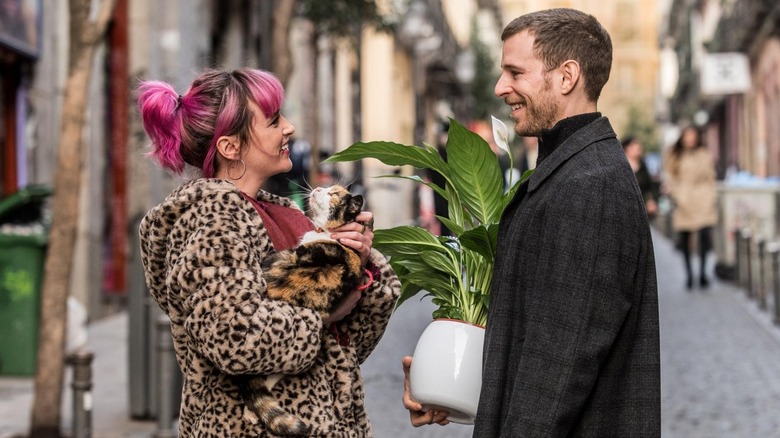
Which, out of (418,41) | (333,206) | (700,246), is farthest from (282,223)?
(418,41)

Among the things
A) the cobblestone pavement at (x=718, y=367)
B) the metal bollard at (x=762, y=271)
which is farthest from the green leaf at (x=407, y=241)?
the metal bollard at (x=762, y=271)

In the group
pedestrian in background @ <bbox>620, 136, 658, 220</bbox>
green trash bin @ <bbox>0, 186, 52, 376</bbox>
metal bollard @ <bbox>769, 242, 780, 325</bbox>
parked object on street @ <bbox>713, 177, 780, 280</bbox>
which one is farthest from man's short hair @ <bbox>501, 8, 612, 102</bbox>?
parked object on street @ <bbox>713, 177, 780, 280</bbox>

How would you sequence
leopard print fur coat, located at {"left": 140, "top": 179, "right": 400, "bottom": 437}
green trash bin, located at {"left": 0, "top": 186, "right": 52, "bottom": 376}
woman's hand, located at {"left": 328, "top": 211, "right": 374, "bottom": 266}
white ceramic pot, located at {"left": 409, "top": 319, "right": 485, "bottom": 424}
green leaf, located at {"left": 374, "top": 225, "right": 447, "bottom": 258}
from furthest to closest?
green trash bin, located at {"left": 0, "top": 186, "right": 52, "bottom": 376}
green leaf, located at {"left": 374, "top": 225, "right": 447, "bottom": 258}
white ceramic pot, located at {"left": 409, "top": 319, "right": 485, "bottom": 424}
woman's hand, located at {"left": 328, "top": 211, "right": 374, "bottom": 266}
leopard print fur coat, located at {"left": 140, "top": 179, "right": 400, "bottom": 437}

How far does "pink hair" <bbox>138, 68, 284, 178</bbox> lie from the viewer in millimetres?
2789

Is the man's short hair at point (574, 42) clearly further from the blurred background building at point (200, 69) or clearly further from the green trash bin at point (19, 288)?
the green trash bin at point (19, 288)

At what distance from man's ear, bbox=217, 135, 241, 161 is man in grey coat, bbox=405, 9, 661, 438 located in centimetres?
62

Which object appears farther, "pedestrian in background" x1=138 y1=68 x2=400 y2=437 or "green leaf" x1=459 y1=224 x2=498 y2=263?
"green leaf" x1=459 y1=224 x2=498 y2=263

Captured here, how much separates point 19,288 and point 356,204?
6803 millimetres

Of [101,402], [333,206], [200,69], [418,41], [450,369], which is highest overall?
[418,41]

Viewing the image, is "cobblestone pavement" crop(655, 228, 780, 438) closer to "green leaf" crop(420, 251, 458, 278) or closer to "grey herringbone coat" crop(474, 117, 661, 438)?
"green leaf" crop(420, 251, 458, 278)

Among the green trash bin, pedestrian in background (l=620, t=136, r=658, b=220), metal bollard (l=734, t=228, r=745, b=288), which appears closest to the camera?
the green trash bin

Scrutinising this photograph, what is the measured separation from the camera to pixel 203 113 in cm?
279

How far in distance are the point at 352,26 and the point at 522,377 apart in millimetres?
16583

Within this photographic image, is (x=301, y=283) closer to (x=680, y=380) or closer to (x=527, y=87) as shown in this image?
(x=527, y=87)
